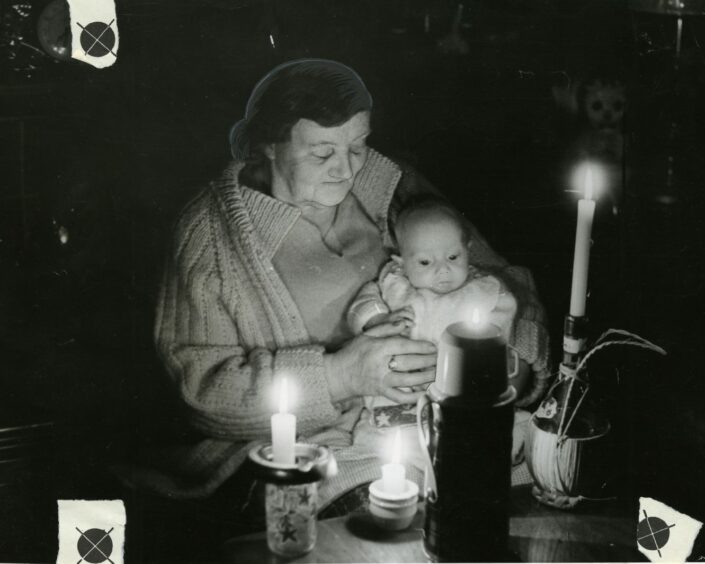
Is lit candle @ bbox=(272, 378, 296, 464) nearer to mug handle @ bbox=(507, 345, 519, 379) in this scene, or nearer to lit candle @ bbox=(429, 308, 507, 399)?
lit candle @ bbox=(429, 308, 507, 399)

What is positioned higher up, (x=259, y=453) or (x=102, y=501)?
(x=259, y=453)

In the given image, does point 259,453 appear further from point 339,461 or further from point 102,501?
point 102,501

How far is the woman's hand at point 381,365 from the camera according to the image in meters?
1.83

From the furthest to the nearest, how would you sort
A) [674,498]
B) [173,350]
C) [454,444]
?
[674,498] → [173,350] → [454,444]

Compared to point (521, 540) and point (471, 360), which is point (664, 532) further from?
point (471, 360)

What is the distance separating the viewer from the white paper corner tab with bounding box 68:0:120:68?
5.89ft

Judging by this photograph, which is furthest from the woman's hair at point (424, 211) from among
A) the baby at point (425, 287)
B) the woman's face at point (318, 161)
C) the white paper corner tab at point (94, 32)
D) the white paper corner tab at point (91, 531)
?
the white paper corner tab at point (91, 531)

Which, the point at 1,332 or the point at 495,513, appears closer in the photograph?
the point at 495,513

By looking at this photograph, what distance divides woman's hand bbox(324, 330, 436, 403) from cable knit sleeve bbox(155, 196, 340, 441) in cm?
4

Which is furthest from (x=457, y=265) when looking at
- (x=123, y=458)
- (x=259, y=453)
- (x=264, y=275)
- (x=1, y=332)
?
(x=1, y=332)

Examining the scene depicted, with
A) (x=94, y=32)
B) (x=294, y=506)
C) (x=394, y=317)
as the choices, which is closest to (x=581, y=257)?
(x=394, y=317)

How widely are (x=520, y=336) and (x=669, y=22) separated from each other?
2.41ft

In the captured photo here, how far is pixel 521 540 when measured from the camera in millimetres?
1731

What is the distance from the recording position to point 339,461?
1.86m
